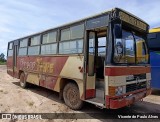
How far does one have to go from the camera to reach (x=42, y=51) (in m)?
9.95

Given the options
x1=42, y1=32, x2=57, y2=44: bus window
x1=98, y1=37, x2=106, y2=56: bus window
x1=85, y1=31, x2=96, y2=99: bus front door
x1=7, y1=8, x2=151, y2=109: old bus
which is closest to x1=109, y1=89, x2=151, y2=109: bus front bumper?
x1=7, y1=8, x2=151, y2=109: old bus

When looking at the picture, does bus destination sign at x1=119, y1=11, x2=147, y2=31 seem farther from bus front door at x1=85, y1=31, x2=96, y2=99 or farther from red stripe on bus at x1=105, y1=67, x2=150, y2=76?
red stripe on bus at x1=105, y1=67, x2=150, y2=76

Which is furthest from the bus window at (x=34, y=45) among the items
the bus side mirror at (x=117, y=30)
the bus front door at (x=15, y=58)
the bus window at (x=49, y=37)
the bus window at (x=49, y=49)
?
the bus side mirror at (x=117, y=30)

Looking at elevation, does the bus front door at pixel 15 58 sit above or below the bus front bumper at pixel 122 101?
above

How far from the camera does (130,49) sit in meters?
6.59

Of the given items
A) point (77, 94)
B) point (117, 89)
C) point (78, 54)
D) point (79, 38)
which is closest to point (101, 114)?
point (77, 94)

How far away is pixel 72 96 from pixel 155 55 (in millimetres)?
5359

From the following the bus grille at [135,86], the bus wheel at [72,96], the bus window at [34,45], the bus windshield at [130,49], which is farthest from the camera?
the bus window at [34,45]

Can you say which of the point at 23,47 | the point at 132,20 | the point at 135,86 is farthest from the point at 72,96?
the point at 23,47

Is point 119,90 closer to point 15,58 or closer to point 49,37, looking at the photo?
point 49,37

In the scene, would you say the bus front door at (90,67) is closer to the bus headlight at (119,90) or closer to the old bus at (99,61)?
the old bus at (99,61)

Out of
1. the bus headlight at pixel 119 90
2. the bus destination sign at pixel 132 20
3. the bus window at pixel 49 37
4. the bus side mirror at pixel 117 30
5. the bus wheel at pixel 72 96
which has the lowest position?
the bus wheel at pixel 72 96

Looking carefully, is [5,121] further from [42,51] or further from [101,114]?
[42,51]

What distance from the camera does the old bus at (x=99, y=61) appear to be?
5863 millimetres
